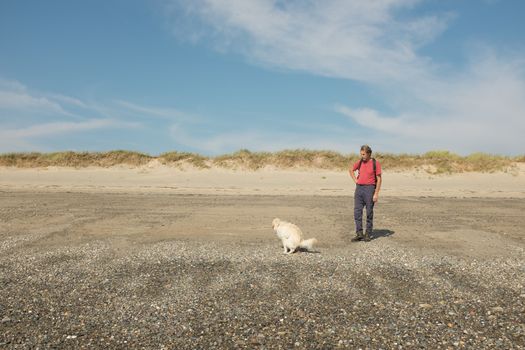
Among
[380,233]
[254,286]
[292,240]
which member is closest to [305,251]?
[292,240]

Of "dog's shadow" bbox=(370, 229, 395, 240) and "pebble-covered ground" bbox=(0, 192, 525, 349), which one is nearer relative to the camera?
"pebble-covered ground" bbox=(0, 192, 525, 349)

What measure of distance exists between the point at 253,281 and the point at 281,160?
27269 millimetres

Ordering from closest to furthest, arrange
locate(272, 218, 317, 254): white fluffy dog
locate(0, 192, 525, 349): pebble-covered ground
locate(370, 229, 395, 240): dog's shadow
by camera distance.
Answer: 1. locate(0, 192, 525, 349): pebble-covered ground
2. locate(272, 218, 317, 254): white fluffy dog
3. locate(370, 229, 395, 240): dog's shadow

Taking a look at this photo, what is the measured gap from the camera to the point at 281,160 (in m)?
34.7

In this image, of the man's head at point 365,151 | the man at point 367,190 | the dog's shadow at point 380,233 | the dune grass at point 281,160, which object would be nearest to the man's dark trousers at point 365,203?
the man at point 367,190

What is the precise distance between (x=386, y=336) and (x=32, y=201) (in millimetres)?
19385

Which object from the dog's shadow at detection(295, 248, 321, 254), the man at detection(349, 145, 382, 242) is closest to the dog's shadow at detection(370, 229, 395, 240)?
the man at detection(349, 145, 382, 242)

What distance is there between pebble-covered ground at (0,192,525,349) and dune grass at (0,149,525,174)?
19956 millimetres

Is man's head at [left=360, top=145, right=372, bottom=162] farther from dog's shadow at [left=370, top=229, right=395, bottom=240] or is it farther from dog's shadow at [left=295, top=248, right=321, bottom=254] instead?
dog's shadow at [left=295, top=248, right=321, bottom=254]

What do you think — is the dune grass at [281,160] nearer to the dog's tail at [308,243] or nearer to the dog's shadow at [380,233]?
the dog's shadow at [380,233]

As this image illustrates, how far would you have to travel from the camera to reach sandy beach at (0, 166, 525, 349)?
5.52 metres

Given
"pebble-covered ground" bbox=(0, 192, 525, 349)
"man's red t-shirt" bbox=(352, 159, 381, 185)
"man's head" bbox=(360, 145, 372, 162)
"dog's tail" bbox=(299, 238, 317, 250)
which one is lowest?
"pebble-covered ground" bbox=(0, 192, 525, 349)

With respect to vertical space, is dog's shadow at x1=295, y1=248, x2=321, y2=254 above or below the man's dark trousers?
below

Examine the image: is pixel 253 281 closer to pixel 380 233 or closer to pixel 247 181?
pixel 380 233
